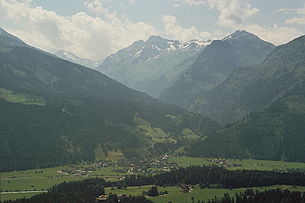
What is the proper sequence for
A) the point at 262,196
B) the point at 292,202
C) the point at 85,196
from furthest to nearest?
the point at 85,196
the point at 262,196
the point at 292,202

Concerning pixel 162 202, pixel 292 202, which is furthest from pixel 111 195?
pixel 292 202

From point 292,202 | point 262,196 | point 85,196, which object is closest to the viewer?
point 292,202

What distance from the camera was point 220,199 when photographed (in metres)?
192

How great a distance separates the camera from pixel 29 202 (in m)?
182

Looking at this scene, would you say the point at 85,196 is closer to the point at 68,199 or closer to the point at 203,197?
the point at 68,199

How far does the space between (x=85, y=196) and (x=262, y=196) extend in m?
87.8

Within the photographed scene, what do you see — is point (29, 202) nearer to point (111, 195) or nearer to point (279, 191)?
point (111, 195)

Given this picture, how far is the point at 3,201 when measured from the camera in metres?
192

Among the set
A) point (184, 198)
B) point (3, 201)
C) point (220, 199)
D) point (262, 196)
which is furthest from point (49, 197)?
point (262, 196)

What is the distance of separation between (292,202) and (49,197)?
115397mm

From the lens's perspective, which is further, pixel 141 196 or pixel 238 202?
pixel 141 196

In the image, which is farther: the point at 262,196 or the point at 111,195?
the point at 111,195

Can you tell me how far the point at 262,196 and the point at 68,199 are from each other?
93.2m

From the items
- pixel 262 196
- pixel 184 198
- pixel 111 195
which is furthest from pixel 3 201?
pixel 262 196
